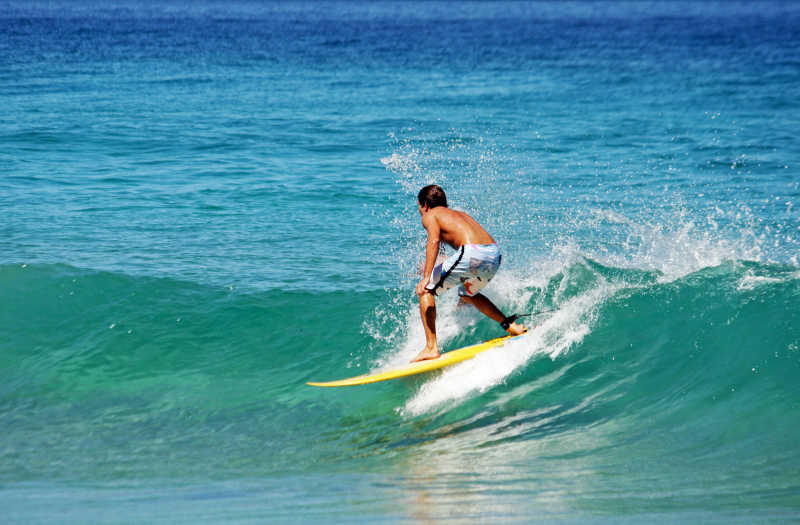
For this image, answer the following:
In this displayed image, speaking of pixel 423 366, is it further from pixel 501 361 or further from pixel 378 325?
pixel 378 325

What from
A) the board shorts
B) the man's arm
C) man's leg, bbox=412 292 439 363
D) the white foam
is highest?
the man's arm

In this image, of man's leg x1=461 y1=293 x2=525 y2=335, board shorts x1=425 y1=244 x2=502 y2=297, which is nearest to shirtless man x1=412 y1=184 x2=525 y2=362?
board shorts x1=425 y1=244 x2=502 y2=297

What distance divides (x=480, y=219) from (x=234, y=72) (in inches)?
901

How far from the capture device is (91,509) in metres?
5.27

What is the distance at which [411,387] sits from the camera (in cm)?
776

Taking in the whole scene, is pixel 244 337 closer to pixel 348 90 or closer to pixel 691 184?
pixel 691 184

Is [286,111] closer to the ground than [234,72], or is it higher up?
closer to the ground

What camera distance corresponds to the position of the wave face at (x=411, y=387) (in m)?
6.23

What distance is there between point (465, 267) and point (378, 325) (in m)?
2.19

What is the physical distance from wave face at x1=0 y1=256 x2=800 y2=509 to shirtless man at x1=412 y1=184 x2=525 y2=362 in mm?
631

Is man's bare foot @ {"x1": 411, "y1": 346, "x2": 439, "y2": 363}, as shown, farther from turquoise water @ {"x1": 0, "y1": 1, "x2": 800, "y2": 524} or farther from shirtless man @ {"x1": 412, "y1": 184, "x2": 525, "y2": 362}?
turquoise water @ {"x1": 0, "y1": 1, "x2": 800, "y2": 524}

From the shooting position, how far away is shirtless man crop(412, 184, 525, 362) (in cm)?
739

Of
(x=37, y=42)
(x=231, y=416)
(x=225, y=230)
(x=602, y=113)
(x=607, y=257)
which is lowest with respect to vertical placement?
(x=231, y=416)

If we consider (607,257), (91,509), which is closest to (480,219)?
(607,257)
